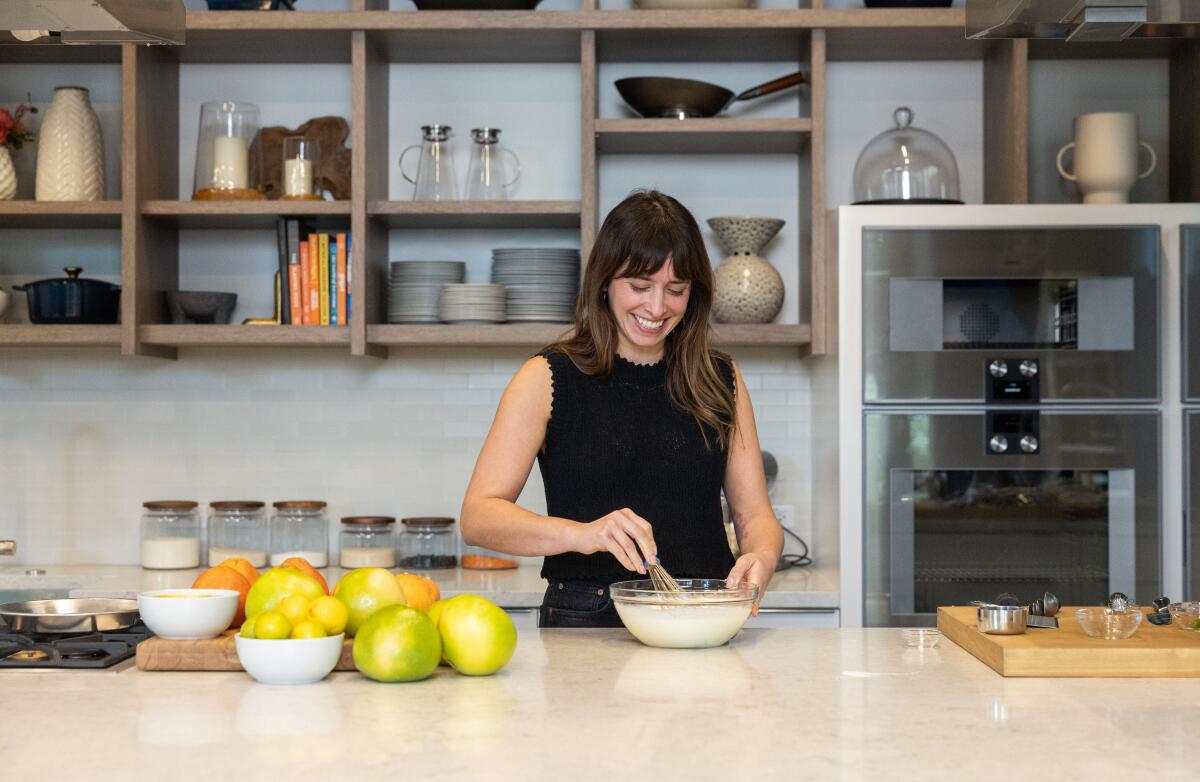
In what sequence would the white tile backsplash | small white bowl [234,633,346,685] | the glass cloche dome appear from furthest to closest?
the white tile backsplash, the glass cloche dome, small white bowl [234,633,346,685]

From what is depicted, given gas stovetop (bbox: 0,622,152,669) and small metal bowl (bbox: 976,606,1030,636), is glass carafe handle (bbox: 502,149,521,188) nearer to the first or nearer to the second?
gas stovetop (bbox: 0,622,152,669)

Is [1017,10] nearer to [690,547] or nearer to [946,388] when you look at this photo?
[690,547]

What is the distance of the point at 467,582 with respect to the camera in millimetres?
3354

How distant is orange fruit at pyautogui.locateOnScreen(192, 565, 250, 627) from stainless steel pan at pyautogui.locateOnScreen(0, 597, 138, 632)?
0.61 ft

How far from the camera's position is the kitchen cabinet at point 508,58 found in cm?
346

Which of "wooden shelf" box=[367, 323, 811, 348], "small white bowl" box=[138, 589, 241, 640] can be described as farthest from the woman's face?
"wooden shelf" box=[367, 323, 811, 348]

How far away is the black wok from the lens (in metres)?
3.51

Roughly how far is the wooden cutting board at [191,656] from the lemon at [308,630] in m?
0.08

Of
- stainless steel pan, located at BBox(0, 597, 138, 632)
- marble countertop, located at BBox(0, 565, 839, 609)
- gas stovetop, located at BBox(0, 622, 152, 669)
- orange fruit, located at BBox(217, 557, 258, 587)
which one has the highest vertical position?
orange fruit, located at BBox(217, 557, 258, 587)

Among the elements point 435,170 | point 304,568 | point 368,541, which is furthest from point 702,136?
point 304,568

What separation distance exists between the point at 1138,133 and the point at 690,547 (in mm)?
2250

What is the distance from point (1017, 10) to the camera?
1881 mm

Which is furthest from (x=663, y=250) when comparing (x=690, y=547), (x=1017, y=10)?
(x=1017, y=10)

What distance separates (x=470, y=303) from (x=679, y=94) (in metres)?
0.80
